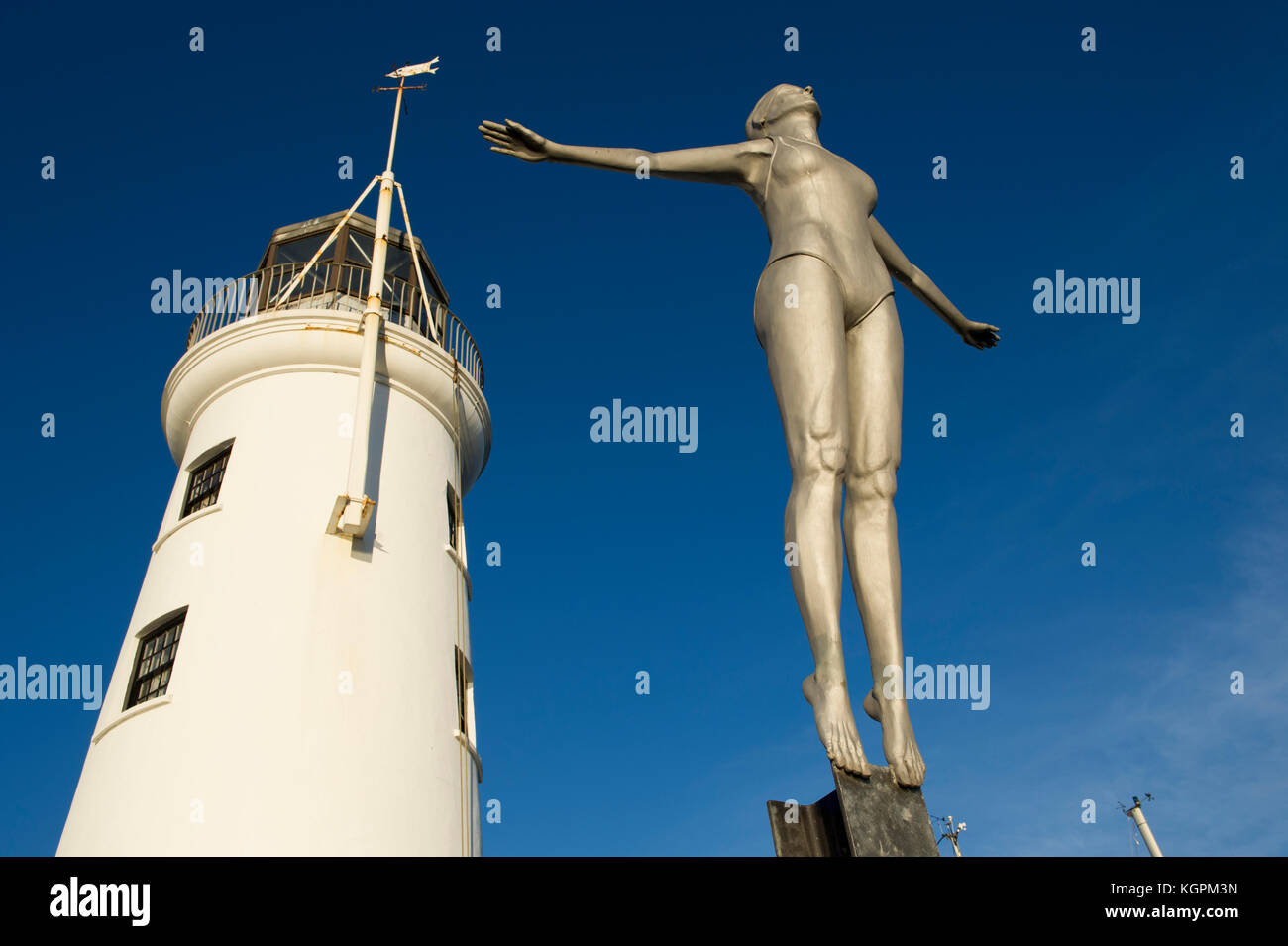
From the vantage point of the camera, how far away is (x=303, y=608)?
14484 millimetres

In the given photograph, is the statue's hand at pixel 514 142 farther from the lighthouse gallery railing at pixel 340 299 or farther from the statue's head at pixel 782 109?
the lighthouse gallery railing at pixel 340 299

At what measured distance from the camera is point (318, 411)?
57.5 ft

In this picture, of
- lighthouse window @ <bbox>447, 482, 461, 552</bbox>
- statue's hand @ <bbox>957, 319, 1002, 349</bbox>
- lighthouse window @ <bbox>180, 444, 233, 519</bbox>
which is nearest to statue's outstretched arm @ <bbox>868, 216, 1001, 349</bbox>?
statue's hand @ <bbox>957, 319, 1002, 349</bbox>

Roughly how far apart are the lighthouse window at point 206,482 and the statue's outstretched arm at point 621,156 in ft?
42.2

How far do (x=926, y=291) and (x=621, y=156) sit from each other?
2.54 meters

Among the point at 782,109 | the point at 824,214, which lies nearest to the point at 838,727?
the point at 824,214

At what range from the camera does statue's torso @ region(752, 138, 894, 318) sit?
19.1ft

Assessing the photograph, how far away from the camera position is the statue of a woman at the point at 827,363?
189 inches

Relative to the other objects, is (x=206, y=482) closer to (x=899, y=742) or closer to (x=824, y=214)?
(x=824, y=214)

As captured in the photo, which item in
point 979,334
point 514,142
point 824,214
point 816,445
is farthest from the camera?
point 979,334

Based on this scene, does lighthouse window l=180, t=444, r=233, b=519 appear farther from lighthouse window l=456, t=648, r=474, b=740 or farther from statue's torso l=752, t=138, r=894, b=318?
statue's torso l=752, t=138, r=894, b=318

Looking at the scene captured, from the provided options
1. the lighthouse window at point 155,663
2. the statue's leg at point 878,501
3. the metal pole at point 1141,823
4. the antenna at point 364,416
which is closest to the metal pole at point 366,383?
the antenna at point 364,416

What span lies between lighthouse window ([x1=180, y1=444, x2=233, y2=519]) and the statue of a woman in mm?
13178
